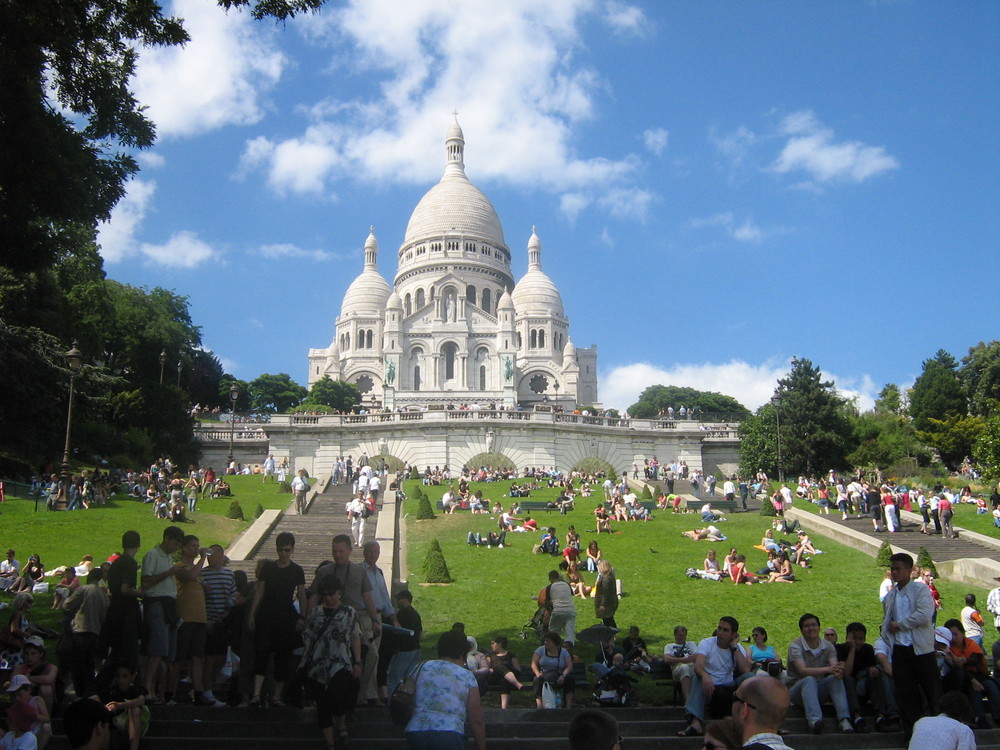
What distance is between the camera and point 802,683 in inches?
328

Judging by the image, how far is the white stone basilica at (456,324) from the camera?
77.1m

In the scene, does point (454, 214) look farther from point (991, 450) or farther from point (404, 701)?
point (404, 701)

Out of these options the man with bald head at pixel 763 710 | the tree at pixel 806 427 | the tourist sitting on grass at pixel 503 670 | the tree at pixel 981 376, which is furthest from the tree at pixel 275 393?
the man with bald head at pixel 763 710

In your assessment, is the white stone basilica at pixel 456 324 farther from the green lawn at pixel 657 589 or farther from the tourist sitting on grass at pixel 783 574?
the tourist sitting on grass at pixel 783 574

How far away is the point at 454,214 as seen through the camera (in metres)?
90.8

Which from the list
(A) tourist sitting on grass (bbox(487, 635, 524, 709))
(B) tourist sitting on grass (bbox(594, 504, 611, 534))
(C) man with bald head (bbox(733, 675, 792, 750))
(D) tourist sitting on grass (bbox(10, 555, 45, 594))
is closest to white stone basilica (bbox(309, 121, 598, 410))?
(B) tourist sitting on grass (bbox(594, 504, 611, 534))

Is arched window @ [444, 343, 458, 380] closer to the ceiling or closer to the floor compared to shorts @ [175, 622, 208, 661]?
closer to the ceiling

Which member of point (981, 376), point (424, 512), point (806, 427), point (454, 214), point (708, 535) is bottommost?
point (708, 535)

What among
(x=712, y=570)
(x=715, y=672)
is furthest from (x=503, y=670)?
(x=712, y=570)

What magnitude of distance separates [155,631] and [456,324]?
2785 inches

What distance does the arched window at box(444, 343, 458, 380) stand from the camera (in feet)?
257

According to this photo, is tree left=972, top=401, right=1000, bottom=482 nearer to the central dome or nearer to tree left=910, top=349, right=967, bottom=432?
tree left=910, top=349, right=967, bottom=432

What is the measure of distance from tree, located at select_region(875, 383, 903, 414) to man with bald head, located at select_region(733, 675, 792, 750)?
213ft

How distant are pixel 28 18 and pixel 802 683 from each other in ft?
32.6
